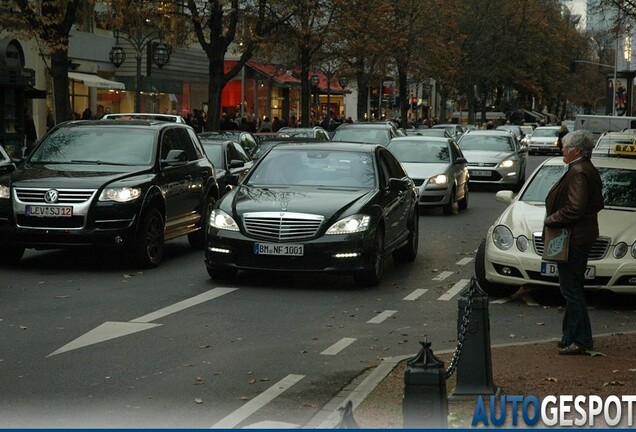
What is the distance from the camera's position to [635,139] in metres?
21.4

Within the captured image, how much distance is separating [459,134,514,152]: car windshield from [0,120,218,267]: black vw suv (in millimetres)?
17871

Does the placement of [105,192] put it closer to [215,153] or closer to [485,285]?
[485,285]

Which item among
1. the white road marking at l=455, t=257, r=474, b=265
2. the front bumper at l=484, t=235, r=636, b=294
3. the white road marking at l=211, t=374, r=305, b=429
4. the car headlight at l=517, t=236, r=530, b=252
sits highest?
the car headlight at l=517, t=236, r=530, b=252

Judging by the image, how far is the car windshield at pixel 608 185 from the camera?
1327 centimetres

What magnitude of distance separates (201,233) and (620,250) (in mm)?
7011

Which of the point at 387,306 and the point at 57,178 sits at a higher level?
the point at 57,178

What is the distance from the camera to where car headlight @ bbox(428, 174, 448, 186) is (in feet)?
80.3

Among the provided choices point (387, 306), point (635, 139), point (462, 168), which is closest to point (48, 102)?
point (462, 168)

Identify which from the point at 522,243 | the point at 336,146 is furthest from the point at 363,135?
the point at 522,243

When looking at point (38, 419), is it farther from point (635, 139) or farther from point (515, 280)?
point (635, 139)

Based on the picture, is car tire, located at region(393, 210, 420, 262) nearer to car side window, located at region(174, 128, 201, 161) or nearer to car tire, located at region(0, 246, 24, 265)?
car side window, located at region(174, 128, 201, 161)

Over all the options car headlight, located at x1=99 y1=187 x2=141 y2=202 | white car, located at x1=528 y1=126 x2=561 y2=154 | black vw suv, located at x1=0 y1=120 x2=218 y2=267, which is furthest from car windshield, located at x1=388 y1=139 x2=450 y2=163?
white car, located at x1=528 y1=126 x2=561 y2=154

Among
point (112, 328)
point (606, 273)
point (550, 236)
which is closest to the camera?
point (550, 236)

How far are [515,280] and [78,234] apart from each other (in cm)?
505
